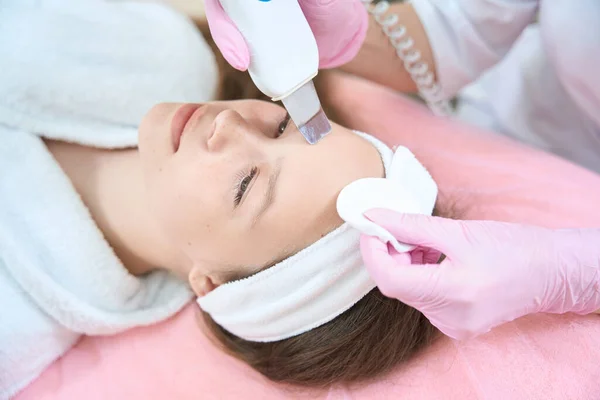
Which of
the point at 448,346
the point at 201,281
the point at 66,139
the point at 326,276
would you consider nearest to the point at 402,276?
the point at 326,276

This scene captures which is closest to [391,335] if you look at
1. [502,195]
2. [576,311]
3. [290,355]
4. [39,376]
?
[290,355]

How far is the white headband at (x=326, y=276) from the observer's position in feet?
2.57

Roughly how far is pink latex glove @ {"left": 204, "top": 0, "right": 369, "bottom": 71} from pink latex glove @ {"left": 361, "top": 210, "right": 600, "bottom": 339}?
285mm

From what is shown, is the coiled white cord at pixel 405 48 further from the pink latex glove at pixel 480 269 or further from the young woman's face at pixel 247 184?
the pink latex glove at pixel 480 269

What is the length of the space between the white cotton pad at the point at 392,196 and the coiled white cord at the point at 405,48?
0.42m

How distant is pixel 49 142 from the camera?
3.67 ft

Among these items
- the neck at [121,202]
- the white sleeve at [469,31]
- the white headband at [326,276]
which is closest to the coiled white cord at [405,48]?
the white sleeve at [469,31]

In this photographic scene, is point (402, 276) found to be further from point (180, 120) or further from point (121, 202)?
point (121, 202)

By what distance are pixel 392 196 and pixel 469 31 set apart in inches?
21.9

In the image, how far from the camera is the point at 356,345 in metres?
0.87

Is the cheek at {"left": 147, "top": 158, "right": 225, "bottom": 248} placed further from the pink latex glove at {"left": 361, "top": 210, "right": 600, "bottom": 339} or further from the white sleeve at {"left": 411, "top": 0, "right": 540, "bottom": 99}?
the white sleeve at {"left": 411, "top": 0, "right": 540, "bottom": 99}

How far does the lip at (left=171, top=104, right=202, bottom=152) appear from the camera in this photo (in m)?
0.90

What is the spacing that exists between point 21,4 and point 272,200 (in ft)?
2.36

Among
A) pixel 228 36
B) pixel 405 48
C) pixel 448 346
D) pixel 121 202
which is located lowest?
pixel 448 346
